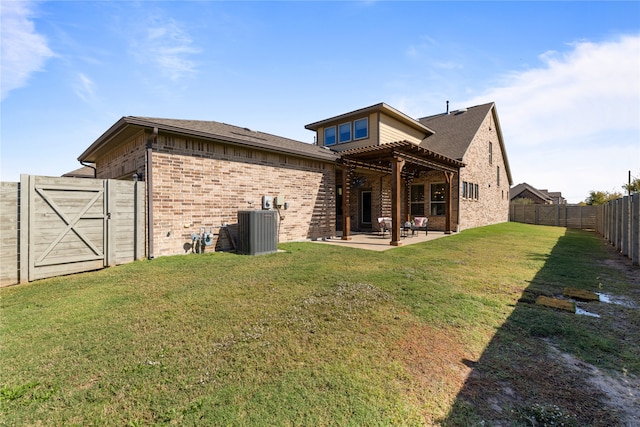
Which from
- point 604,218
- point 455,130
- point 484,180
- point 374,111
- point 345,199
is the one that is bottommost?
point 604,218

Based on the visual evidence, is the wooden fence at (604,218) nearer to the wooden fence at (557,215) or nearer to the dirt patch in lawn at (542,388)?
the wooden fence at (557,215)

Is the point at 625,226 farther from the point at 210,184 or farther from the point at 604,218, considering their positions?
the point at 210,184

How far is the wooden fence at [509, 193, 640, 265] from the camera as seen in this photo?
7.12 metres

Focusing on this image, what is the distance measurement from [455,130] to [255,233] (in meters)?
16.1

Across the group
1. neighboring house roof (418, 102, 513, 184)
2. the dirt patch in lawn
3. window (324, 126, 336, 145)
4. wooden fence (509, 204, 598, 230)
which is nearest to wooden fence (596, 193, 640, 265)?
the dirt patch in lawn

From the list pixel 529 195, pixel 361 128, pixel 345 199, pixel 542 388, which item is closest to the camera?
pixel 542 388

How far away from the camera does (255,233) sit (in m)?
7.86

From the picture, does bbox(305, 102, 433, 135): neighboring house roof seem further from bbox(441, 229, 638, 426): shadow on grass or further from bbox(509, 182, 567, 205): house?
bbox(509, 182, 567, 205): house

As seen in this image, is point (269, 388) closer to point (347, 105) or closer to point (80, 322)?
point (80, 322)

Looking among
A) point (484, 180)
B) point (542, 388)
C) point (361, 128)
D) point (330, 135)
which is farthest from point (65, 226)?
point (484, 180)

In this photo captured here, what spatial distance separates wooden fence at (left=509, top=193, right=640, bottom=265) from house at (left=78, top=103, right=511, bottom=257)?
5668mm

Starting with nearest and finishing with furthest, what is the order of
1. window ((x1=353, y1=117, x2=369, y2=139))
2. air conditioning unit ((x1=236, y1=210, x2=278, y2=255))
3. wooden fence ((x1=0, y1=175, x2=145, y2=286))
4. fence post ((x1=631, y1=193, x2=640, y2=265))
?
wooden fence ((x1=0, y1=175, x2=145, y2=286)) → fence post ((x1=631, y1=193, x2=640, y2=265)) → air conditioning unit ((x1=236, y1=210, x2=278, y2=255)) → window ((x1=353, y1=117, x2=369, y2=139))

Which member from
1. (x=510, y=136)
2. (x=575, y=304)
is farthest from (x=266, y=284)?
(x=510, y=136)

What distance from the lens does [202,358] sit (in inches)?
104
